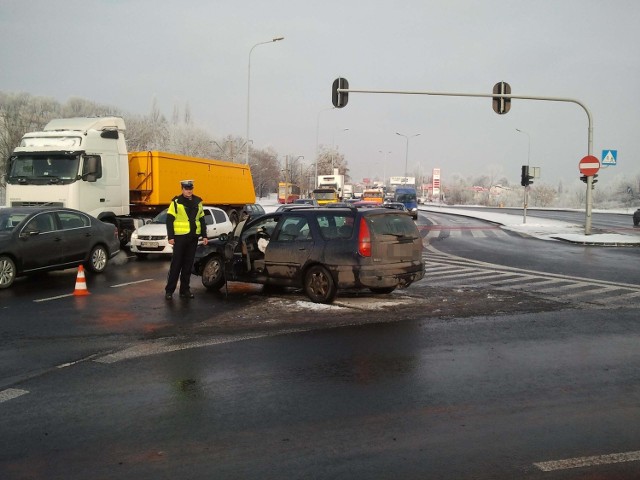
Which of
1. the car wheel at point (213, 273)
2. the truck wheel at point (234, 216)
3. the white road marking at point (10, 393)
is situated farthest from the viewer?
the truck wheel at point (234, 216)

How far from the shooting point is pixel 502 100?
2259 centimetres

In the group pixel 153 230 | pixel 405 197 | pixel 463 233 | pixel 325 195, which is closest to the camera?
pixel 153 230

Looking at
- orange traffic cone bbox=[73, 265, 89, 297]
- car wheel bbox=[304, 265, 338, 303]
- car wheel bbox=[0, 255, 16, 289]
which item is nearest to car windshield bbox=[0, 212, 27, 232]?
car wheel bbox=[0, 255, 16, 289]

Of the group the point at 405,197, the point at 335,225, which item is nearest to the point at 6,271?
the point at 335,225

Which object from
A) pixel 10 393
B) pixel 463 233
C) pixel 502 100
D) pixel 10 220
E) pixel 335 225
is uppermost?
pixel 502 100

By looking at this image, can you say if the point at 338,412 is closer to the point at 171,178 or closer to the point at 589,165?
the point at 171,178

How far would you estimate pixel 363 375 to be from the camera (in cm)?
574

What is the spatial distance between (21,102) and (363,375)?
213ft

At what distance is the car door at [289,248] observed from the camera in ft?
31.9

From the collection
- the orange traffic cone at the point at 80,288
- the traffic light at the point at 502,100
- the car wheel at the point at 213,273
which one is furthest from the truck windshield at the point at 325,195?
the orange traffic cone at the point at 80,288

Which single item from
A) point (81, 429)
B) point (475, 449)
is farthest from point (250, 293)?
point (475, 449)

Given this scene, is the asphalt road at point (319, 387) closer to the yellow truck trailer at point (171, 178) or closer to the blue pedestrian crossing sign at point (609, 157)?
the yellow truck trailer at point (171, 178)

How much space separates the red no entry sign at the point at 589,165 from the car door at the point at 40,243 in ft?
66.0

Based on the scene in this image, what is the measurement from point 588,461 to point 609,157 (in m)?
22.9
